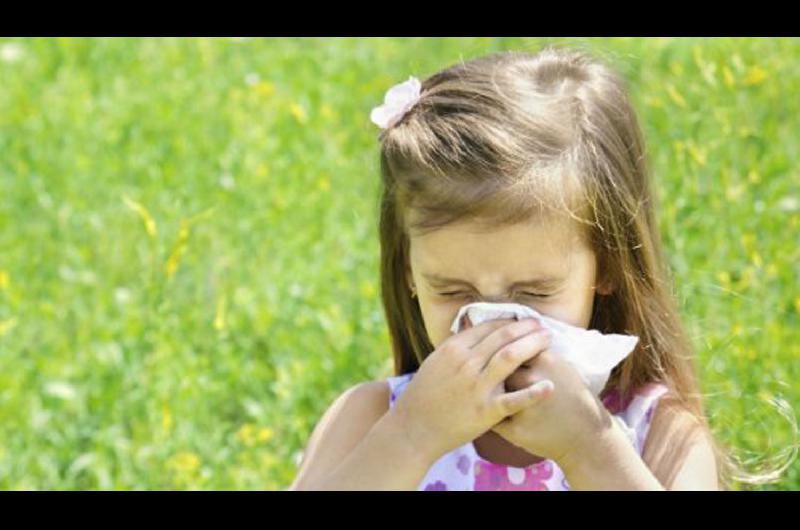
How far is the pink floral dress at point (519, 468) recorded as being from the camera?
2.27 metres

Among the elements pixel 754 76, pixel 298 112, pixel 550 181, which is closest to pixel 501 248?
pixel 550 181

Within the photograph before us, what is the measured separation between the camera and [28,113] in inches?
193

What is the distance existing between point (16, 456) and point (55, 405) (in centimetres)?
21

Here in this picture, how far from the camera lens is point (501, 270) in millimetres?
2008

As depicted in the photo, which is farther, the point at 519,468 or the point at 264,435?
the point at 264,435

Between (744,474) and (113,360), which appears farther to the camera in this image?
(113,360)

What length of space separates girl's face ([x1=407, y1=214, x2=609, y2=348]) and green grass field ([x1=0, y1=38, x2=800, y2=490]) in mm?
509

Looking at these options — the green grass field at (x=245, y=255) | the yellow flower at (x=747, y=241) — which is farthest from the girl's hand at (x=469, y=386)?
the yellow flower at (x=747, y=241)

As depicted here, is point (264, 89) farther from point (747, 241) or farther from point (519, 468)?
point (519, 468)

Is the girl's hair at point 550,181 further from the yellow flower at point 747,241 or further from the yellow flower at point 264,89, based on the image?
the yellow flower at point 264,89

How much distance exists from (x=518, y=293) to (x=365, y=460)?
1.04 feet

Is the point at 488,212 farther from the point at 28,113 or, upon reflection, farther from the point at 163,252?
the point at 28,113

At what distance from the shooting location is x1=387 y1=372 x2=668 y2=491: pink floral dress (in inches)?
89.2
